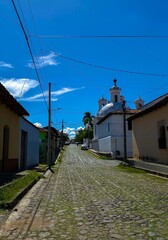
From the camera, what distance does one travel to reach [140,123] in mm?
24422

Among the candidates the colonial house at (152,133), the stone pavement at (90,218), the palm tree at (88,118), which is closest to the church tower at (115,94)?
the palm tree at (88,118)

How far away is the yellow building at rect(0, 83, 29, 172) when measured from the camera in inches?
590

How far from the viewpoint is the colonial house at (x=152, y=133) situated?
1892 cm

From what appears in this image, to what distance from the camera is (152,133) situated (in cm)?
2138

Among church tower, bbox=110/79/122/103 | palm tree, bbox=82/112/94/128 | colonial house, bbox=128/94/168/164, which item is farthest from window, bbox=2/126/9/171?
palm tree, bbox=82/112/94/128

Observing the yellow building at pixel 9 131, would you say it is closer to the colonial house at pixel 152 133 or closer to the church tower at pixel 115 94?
the colonial house at pixel 152 133

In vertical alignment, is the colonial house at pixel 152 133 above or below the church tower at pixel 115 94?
below

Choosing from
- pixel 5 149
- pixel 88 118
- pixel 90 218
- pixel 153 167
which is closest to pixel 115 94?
pixel 88 118

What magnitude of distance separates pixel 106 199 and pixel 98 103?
239ft

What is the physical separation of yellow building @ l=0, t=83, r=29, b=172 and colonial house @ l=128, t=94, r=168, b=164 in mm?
9092

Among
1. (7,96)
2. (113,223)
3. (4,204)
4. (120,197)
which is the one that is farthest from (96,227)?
(7,96)

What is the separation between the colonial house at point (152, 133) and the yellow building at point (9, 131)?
909 cm

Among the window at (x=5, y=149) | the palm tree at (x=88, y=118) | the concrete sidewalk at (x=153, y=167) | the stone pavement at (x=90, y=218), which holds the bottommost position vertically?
the stone pavement at (x=90, y=218)

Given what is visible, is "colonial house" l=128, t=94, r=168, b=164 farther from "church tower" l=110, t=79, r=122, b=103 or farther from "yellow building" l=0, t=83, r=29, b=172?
"church tower" l=110, t=79, r=122, b=103
